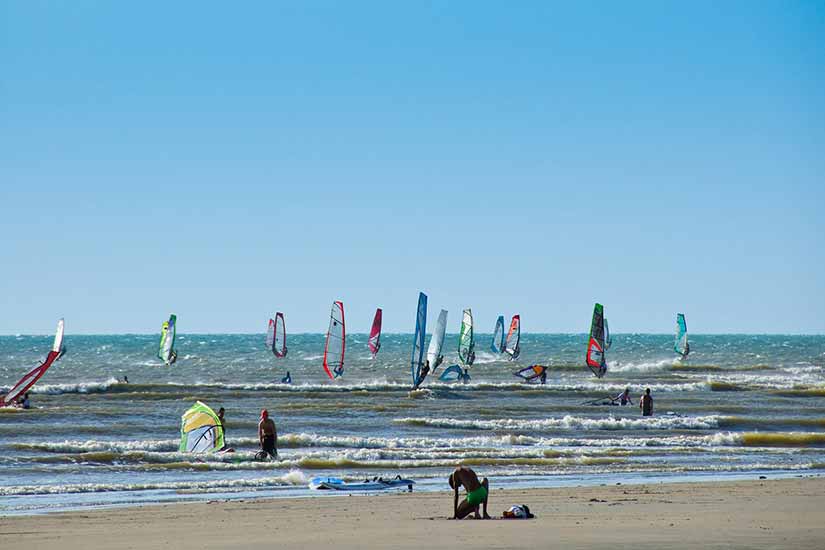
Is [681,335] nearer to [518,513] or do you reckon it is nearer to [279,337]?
[279,337]

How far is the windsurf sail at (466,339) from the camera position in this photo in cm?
5106

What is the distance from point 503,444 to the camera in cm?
2461

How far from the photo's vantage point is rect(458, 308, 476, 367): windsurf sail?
168ft

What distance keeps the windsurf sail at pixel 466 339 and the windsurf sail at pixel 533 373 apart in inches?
198

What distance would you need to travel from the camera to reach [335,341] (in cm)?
3672

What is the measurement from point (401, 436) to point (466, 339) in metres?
26.4

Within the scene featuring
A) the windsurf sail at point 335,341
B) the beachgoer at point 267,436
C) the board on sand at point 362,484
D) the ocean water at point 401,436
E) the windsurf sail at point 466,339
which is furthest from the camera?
the windsurf sail at point 466,339

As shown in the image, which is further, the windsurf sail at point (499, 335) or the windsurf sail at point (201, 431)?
the windsurf sail at point (499, 335)

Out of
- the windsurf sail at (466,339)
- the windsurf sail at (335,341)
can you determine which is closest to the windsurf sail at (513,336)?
the windsurf sail at (466,339)

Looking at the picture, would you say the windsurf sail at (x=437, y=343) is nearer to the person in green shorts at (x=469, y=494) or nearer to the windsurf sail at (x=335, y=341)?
the windsurf sail at (x=335, y=341)

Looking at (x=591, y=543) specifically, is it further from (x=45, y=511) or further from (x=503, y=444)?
(x=503, y=444)

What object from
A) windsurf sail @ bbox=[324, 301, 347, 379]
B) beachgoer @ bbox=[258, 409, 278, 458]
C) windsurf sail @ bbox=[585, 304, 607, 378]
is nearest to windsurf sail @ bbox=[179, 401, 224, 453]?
beachgoer @ bbox=[258, 409, 278, 458]

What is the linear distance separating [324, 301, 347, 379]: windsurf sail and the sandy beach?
64.9ft

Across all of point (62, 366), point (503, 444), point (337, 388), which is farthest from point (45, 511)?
point (62, 366)
